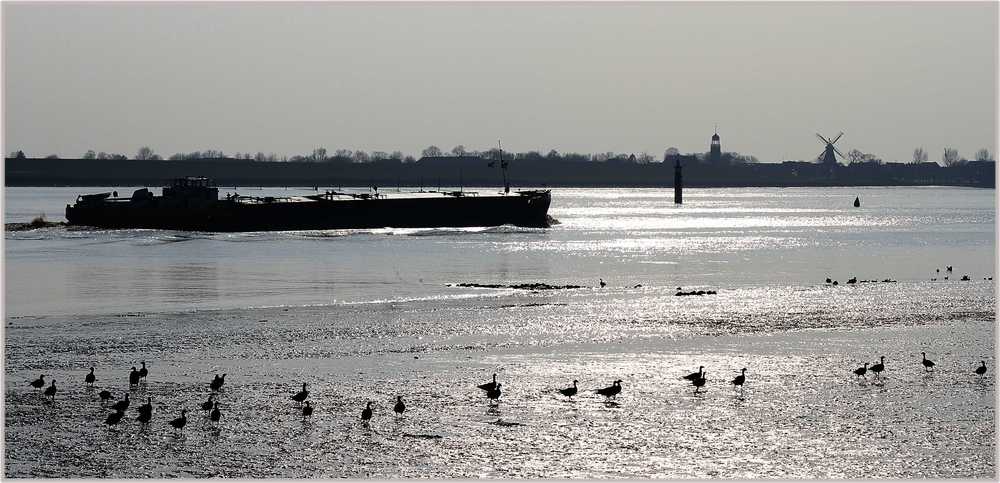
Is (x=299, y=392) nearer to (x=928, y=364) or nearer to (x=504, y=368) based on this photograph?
(x=504, y=368)

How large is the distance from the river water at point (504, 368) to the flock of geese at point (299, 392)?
18 cm

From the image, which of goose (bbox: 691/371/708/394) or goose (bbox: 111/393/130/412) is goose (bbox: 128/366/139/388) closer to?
goose (bbox: 111/393/130/412)

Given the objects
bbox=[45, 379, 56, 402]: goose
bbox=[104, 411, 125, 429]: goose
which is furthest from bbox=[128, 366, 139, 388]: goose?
bbox=[104, 411, 125, 429]: goose

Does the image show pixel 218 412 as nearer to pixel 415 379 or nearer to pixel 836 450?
pixel 415 379

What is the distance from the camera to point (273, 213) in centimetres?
9825

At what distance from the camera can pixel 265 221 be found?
320 ft

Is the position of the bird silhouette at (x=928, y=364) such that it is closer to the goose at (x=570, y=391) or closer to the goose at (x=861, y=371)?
the goose at (x=861, y=371)

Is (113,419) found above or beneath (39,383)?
beneath

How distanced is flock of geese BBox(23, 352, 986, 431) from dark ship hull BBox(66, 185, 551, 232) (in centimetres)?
7415

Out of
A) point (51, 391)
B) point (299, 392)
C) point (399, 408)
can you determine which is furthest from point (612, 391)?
point (51, 391)

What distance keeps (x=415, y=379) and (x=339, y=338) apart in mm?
5922

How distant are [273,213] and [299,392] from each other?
78348mm

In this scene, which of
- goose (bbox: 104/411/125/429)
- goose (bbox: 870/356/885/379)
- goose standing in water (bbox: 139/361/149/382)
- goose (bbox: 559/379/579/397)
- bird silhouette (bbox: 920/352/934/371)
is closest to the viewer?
goose (bbox: 104/411/125/429)

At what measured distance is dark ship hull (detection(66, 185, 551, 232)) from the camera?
96500mm
